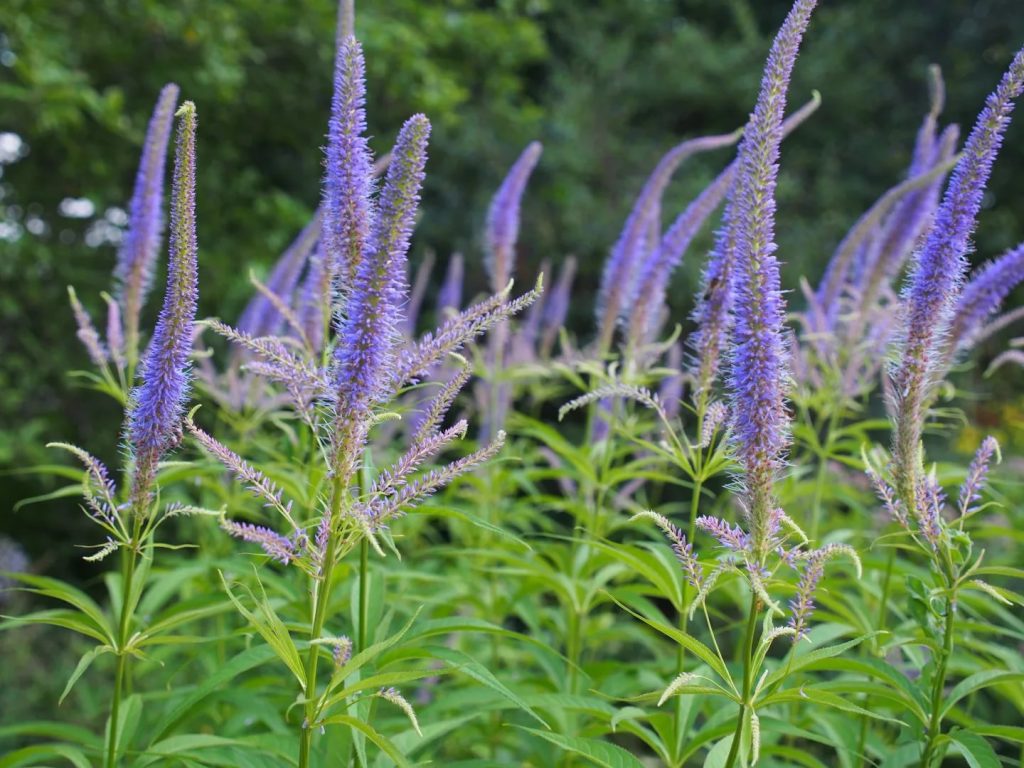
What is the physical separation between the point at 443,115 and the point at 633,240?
8.43m

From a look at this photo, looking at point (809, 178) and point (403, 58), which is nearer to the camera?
point (403, 58)

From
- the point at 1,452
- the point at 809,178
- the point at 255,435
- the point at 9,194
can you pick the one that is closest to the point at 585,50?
the point at 809,178

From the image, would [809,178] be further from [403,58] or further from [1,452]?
[1,452]

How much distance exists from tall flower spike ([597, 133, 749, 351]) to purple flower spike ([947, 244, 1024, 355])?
102cm

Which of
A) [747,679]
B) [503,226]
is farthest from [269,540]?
[503,226]

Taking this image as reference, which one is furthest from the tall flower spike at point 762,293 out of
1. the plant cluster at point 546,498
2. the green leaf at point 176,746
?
the green leaf at point 176,746

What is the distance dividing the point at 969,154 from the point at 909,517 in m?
0.96

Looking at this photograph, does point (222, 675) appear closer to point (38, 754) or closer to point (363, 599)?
point (363, 599)

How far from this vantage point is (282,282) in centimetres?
412

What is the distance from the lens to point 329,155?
2.27 metres

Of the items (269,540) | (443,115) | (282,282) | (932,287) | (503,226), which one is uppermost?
(443,115)

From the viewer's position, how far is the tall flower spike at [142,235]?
11.3 feet

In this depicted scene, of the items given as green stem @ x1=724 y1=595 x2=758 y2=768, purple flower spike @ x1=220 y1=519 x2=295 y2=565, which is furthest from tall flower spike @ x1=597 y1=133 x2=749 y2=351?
purple flower spike @ x1=220 y1=519 x2=295 y2=565

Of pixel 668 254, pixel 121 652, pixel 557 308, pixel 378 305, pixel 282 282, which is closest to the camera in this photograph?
pixel 378 305
